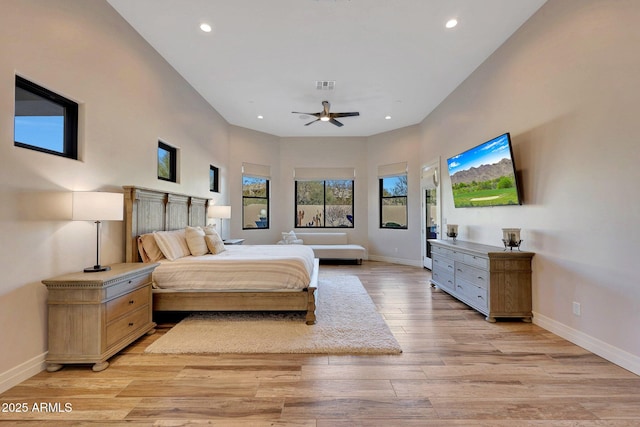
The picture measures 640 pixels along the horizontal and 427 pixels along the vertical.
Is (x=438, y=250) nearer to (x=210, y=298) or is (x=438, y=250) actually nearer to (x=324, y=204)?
(x=210, y=298)

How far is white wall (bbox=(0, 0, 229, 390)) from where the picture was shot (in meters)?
2.07

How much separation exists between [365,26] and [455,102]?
2604 mm

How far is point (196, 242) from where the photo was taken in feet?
12.9

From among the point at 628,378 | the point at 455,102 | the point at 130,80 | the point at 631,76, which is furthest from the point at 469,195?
the point at 130,80

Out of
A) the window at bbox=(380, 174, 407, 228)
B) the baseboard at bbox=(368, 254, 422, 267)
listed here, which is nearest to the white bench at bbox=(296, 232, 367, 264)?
the baseboard at bbox=(368, 254, 422, 267)

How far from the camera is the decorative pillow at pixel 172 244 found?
338cm

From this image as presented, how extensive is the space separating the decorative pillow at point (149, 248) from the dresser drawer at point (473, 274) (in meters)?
4.05

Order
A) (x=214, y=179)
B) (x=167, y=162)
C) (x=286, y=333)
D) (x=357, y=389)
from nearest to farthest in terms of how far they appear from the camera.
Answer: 1. (x=357, y=389)
2. (x=286, y=333)
3. (x=167, y=162)
4. (x=214, y=179)

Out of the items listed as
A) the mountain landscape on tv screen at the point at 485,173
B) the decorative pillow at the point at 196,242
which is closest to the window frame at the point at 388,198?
the mountain landscape on tv screen at the point at 485,173

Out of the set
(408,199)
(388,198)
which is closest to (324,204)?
(388,198)

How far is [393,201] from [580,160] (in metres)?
4.91

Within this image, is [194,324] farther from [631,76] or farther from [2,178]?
[631,76]

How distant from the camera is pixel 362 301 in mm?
4039

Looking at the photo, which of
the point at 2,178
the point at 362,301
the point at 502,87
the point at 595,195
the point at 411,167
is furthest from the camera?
the point at 411,167
